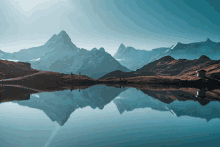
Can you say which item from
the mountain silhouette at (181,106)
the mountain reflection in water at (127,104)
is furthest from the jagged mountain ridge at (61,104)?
the mountain silhouette at (181,106)

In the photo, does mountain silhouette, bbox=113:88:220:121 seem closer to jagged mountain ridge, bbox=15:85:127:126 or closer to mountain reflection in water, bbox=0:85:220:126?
mountain reflection in water, bbox=0:85:220:126

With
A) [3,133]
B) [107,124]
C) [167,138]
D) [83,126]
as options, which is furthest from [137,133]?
[3,133]

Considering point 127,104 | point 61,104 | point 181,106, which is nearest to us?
point 181,106

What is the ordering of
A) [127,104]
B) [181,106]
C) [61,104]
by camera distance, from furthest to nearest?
[127,104], [61,104], [181,106]

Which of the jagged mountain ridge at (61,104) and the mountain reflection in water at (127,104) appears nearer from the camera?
the jagged mountain ridge at (61,104)

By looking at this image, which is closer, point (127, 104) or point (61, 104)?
point (61, 104)

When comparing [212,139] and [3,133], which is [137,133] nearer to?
[212,139]

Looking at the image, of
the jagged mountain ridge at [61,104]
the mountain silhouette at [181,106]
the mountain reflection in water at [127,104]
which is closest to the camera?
the jagged mountain ridge at [61,104]

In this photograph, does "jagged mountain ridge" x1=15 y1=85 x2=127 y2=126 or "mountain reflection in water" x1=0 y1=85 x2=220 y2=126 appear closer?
"jagged mountain ridge" x1=15 y1=85 x2=127 y2=126

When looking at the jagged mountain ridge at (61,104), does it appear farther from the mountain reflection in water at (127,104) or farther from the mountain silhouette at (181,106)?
the mountain silhouette at (181,106)

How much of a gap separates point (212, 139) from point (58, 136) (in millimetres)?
24698

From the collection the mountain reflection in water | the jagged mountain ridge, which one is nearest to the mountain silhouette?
the mountain reflection in water

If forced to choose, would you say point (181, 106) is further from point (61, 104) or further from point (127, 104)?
point (61, 104)

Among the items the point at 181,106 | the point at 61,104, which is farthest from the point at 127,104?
the point at 61,104
